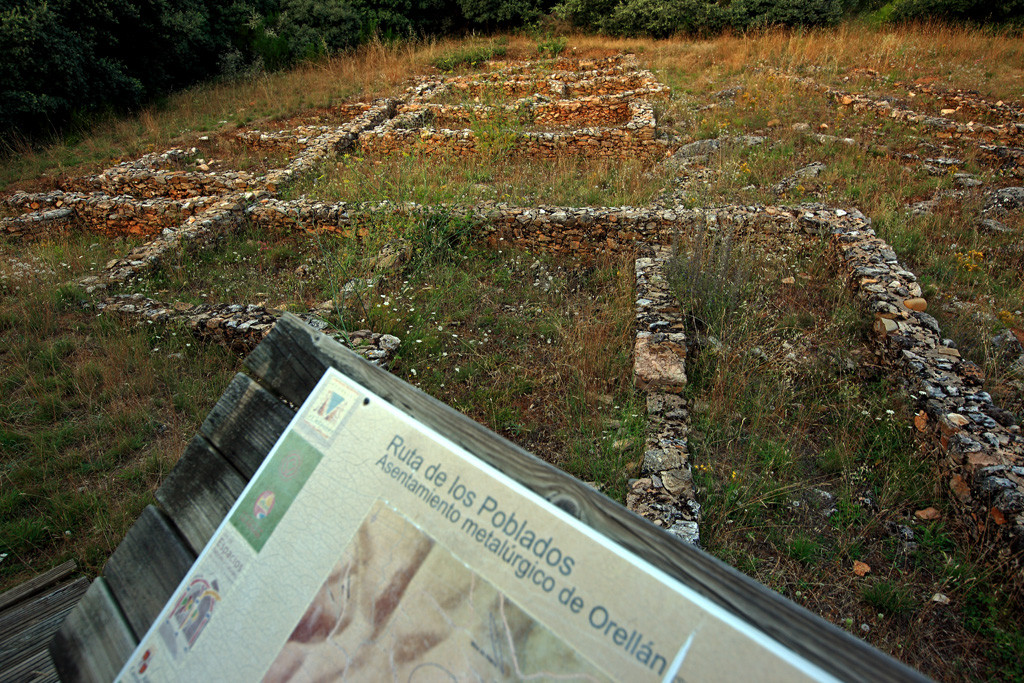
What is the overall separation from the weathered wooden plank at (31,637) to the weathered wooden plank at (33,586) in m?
0.19

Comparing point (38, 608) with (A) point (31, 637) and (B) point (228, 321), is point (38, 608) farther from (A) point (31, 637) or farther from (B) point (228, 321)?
(B) point (228, 321)

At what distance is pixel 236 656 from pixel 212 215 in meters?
7.08

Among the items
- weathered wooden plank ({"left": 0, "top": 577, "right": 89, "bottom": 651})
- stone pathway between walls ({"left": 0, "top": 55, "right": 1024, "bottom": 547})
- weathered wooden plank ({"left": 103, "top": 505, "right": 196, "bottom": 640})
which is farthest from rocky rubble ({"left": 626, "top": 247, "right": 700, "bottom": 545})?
weathered wooden plank ({"left": 0, "top": 577, "right": 89, "bottom": 651})

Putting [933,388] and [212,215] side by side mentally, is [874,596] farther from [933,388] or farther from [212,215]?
[212,215]

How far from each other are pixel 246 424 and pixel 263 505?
0.30m

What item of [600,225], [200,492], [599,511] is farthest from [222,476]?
[600,225]

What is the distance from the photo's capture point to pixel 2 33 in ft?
29.4

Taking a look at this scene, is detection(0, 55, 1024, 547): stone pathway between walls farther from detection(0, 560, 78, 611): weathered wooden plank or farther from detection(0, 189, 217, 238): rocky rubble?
detection(0, 560, 78, 611): weathered wooden plank

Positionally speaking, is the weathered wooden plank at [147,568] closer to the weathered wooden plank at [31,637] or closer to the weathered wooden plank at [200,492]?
the weathered wooden plank at [200,492]

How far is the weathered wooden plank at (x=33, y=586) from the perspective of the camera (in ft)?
7.08

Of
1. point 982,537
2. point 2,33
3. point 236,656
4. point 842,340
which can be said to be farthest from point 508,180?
point 2,33

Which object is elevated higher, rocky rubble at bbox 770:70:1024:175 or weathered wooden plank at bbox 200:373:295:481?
weathered wooden plank at bbox 200:373:295:481

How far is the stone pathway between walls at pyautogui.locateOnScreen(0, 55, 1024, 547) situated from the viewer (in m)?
3.14

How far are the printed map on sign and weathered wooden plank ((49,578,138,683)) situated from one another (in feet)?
0.51
